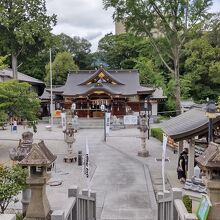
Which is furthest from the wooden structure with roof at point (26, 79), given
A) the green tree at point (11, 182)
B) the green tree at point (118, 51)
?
the green tree at point (11, 182)

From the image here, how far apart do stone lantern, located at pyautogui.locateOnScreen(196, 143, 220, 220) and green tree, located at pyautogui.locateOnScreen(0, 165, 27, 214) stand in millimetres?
5015

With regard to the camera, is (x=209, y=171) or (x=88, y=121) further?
(x=88, y=121)

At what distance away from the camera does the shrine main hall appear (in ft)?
151

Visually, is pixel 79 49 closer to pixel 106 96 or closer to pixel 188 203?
pixel 106 96

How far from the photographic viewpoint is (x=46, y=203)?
28.6ft

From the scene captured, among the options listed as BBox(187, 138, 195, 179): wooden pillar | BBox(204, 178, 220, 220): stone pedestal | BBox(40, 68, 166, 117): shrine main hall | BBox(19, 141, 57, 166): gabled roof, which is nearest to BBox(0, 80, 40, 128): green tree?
BBox(187, 138, 195, 179): wooden pillar

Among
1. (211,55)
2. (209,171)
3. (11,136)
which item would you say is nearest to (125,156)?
(11,136)

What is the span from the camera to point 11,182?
975 centimetres

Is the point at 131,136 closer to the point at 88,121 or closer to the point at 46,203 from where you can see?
the point at 88,121

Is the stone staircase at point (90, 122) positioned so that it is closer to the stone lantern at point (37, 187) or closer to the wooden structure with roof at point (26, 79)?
the wooden structure with roof at point (26, 79)

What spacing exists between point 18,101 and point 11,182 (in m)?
14.5

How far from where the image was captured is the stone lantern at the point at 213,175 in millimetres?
6301

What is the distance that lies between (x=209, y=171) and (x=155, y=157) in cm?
1677

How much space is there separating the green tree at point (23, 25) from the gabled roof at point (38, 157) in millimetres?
29528
